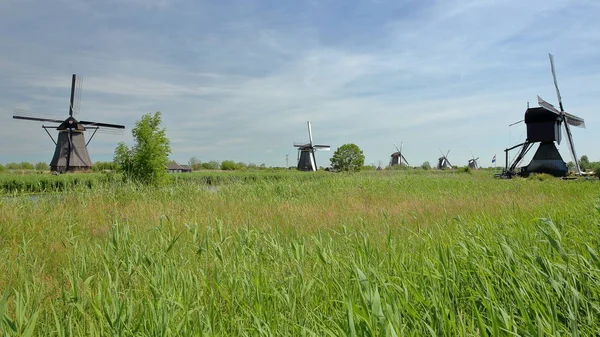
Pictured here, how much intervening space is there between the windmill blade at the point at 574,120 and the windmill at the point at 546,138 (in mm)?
170

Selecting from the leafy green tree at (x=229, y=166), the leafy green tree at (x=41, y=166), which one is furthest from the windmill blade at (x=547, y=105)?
the leafy green tree at (x=41, y=166)

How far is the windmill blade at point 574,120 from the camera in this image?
1351 inches

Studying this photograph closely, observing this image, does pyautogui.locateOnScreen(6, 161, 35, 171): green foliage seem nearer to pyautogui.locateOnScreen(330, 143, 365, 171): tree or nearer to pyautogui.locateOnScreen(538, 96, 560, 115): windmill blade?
pyautogui.locateOnScreen(330, 143, 365, 171): tree

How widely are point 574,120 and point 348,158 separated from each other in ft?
93.0

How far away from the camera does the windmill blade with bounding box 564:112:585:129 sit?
113 ft

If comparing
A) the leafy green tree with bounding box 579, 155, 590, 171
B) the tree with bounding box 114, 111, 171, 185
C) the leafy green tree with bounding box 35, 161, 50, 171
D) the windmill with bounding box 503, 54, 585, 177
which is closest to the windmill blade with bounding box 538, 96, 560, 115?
the windmill with bounding box 503, 54, 585, 177

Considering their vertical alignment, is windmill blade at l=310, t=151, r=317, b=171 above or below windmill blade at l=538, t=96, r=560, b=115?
below

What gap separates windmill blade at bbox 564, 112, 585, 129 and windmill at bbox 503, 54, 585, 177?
0.56 ft

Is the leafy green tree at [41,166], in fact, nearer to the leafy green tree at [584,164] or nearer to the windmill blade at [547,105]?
the windmill blade at [547,105]

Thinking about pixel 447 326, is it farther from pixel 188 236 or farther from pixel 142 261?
pixel 188 236

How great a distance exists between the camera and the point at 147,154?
19.3m

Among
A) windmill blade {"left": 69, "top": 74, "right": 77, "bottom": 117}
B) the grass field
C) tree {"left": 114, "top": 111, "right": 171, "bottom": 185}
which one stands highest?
windmill blade {"left": 69, "top": 74, "right": 77, "bottom": 117}

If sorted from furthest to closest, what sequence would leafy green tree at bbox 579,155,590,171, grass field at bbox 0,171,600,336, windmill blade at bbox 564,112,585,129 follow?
leafy green tree at bbox 579,155,590,171, windmill blade at bbox 564,112,585,129, grass field at bbox 0,171,600,336

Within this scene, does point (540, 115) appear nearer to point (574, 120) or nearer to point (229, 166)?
point (574, 120)
